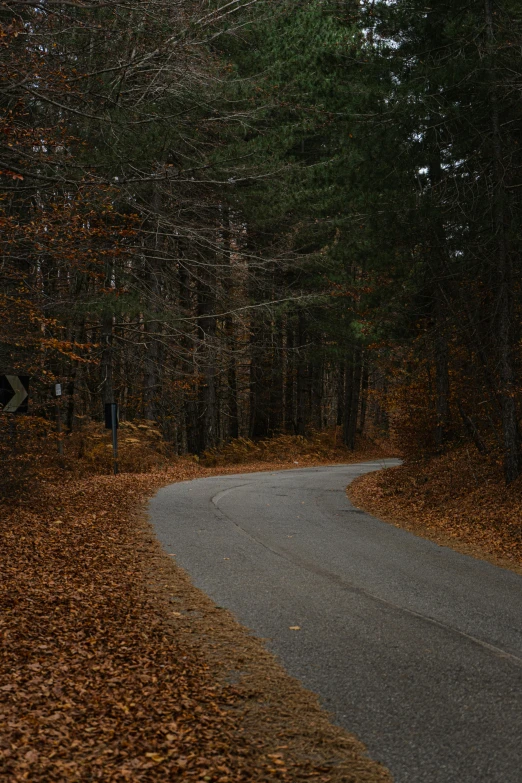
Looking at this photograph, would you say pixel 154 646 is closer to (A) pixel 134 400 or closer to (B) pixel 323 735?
(B) pixel 323 735

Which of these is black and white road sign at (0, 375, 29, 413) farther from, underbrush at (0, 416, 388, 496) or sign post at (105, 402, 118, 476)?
sign post at (105, 402, 118, 476)

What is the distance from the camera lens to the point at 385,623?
7.10 m

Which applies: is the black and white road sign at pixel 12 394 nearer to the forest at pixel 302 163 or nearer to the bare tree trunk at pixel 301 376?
the forest at pixel 302 163

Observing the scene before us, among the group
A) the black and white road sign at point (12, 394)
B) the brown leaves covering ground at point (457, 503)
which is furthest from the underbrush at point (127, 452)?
the brown leaves covering ground at point (457, 503)

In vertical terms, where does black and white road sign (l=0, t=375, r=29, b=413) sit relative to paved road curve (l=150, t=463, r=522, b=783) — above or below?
above

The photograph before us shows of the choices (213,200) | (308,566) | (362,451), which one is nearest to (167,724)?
(308,566)

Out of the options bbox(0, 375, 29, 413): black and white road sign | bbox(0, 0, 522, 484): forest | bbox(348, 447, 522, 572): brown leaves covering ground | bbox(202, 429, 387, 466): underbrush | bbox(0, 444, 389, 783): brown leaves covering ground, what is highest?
bbox(0, 0, 522, 484): forest

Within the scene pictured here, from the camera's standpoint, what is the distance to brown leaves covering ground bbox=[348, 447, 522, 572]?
38.8 feet

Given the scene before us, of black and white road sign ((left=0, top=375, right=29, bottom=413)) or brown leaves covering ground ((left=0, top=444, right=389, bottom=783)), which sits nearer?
brown leaves covering ground ((left=0, top=444, right=389, bottom=783))

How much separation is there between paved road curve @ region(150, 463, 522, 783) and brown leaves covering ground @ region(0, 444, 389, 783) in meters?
0.31

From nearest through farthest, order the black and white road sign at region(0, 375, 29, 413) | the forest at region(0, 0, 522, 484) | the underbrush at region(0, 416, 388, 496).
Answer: the black and white road sign at region(0, 375, 29, 413) → the forest at region(0, 0, 522, 484) → the underbrush at region(0, 416, 388, 496)

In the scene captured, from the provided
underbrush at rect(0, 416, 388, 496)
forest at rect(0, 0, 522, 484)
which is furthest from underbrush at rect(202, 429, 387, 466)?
A: forest at rect(0, 0, 522, 484)

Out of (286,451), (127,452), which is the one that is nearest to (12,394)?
(127,452)

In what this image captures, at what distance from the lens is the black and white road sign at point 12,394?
10.9 meters
